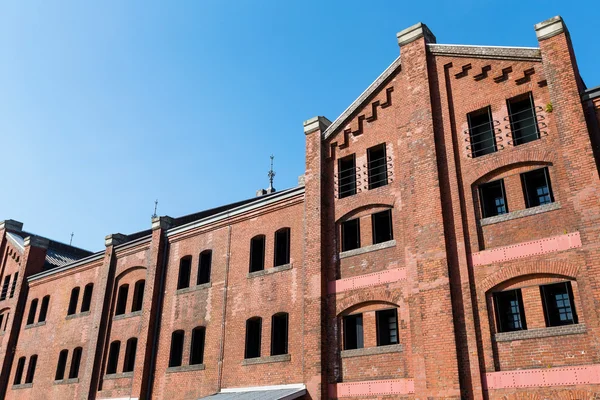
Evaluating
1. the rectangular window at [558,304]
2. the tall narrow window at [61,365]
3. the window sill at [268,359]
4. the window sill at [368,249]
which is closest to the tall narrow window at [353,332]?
the window sill at [368,249]

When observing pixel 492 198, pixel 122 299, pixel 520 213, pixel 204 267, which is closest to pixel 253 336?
pixel 204 267

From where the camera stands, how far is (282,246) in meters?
21.2

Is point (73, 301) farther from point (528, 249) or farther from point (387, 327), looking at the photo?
point (528, 249)

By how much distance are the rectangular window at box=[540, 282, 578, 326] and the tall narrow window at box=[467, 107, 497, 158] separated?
4.52m

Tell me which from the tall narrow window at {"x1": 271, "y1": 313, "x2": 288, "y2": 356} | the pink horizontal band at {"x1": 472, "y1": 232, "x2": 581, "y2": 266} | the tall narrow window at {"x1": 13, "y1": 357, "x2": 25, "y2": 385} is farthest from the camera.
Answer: the tall narrow window at {"x1": 13, "y1": 357, "x2": 25, "y2": 385}

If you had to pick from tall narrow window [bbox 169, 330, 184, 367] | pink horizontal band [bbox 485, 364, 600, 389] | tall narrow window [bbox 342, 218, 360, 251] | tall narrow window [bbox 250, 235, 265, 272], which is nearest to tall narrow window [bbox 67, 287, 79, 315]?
tall narrow window [bbox 169, 330, 184, 367]

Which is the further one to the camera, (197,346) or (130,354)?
(130,354)

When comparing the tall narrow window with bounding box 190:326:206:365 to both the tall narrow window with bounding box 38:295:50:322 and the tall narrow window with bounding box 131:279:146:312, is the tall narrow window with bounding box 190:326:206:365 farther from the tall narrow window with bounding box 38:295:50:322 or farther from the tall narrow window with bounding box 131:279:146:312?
the tall narrow window with bounding box 38:295:50:322

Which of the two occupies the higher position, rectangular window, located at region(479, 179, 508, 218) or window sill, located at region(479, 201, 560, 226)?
rectangular window, located at region(479, 179, 508, 218)

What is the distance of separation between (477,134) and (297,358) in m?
9.51

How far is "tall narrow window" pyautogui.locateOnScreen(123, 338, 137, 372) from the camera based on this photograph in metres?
24.4

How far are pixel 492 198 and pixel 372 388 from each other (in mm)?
6760

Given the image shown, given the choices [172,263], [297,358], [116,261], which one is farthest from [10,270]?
[297,358]

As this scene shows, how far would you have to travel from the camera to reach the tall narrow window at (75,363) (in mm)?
26547
